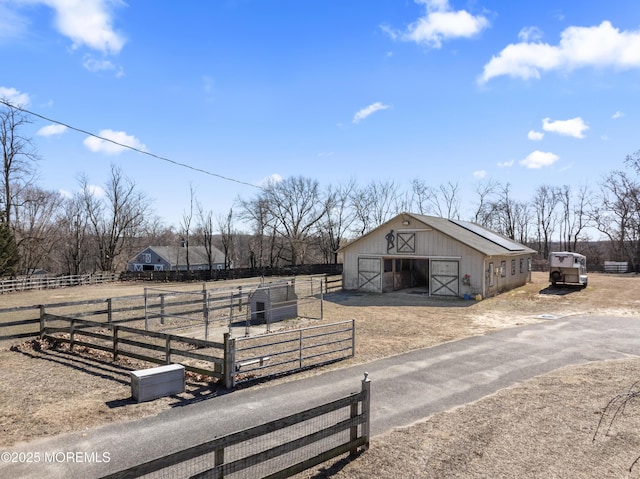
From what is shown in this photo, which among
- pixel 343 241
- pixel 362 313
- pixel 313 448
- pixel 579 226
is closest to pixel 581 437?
pixel 313 448

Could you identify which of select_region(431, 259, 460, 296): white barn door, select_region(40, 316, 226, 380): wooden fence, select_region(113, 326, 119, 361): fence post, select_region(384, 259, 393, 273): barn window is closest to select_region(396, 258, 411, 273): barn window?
select_region(384, 259, 393, 273): barn window

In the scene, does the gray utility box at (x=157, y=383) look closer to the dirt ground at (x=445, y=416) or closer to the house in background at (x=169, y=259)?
the dirt ground at (x=445, y=416)

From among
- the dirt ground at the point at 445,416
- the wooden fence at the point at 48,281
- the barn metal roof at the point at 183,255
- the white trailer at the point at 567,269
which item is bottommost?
the dirt ground at the point at 445,416

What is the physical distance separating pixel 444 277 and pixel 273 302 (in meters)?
12.3

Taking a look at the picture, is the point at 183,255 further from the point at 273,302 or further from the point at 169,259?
the point at 273,302

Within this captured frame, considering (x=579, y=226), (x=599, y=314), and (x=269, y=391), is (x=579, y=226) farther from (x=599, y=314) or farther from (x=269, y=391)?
(x=269, y=391)

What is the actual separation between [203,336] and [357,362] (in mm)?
6532

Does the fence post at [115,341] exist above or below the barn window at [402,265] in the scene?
below

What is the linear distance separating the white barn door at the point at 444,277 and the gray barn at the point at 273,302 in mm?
10702

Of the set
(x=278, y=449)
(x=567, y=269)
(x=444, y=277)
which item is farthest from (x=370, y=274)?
(x=278, y=449)

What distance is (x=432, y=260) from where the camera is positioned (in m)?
26.2

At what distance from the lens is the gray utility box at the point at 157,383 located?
8.34m

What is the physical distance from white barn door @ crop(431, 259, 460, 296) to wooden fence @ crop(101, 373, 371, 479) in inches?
776

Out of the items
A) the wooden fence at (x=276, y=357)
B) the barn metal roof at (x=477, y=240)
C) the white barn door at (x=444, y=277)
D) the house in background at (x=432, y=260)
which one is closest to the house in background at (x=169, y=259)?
the house in background at (x=432, y=260)
